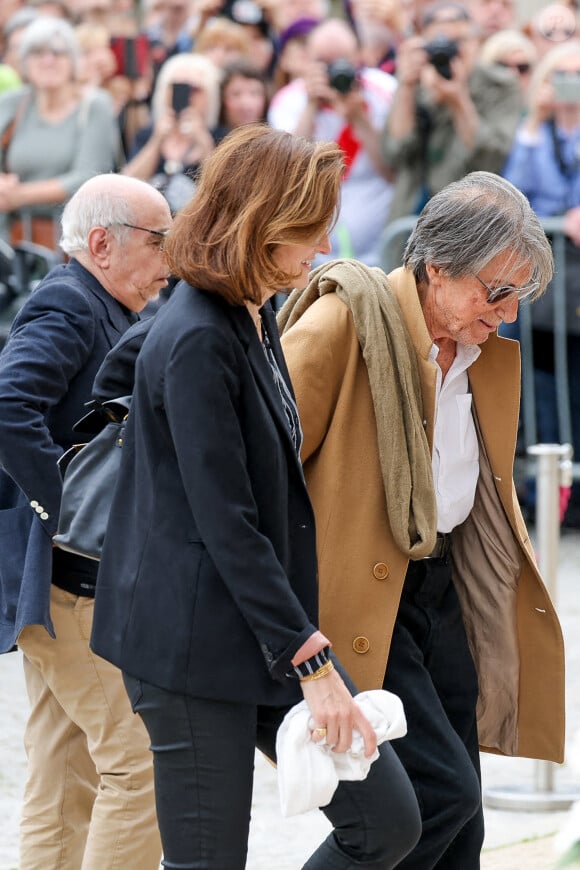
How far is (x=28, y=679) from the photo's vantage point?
11.8ft

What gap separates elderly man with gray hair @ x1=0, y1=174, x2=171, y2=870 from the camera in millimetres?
3234

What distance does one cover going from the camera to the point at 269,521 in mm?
2557

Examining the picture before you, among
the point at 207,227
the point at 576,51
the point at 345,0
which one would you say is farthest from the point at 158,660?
the point at 345,0

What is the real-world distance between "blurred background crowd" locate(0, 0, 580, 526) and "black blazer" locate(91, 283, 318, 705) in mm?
4608

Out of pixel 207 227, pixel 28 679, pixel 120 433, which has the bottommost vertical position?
pixel 28 679

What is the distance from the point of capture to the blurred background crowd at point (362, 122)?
745cm

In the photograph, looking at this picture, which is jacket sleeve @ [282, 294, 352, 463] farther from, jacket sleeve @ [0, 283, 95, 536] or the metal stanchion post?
the metal stanchion post

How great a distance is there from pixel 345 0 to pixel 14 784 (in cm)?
697

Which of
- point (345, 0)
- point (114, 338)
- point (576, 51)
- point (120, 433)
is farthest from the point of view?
point (345, 0)

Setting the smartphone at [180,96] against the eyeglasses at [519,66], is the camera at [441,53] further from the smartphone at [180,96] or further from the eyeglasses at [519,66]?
the smartphone at [180,96]

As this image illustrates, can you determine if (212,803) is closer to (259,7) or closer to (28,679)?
(28,679)

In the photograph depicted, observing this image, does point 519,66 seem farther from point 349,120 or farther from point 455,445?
point 455,445

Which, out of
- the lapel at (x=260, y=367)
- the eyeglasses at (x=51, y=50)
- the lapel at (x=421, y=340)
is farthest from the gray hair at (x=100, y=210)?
the eyeglasses at (x=51, y=50)

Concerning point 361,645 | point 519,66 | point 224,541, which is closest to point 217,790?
point 224,541
